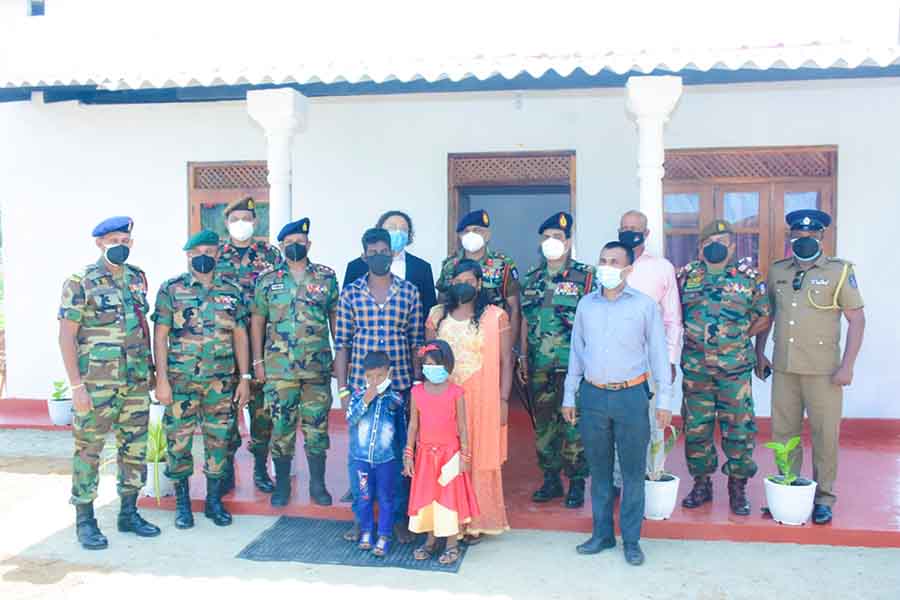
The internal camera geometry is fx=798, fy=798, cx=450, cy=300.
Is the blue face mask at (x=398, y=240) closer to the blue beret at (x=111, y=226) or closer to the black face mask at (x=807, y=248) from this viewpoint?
the blue beret at (x=111, y=226)

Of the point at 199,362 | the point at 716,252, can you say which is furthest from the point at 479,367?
the point at 199,362

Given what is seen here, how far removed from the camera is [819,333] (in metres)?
4.56

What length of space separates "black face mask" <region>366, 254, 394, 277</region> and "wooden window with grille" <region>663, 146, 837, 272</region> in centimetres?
328

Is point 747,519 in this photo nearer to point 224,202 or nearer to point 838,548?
point 838,548

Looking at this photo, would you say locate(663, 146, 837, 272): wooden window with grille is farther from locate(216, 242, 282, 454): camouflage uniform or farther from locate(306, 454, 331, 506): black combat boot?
locate(306, 454, 331, 506): black combat boot

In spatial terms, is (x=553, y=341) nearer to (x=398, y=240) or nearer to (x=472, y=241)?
(x=472, y=241)

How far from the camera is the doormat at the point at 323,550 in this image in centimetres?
424

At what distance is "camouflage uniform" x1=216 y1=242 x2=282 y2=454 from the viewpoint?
16.9 feet

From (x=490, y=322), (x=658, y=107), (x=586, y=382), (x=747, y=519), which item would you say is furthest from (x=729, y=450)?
(x=658, y=107)

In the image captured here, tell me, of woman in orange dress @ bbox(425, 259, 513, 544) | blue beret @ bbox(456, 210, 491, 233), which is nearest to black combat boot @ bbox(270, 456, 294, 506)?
woman in orange dress @ bbox(425, 259, 513, 544)

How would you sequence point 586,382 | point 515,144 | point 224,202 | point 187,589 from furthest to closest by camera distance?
point 224,202 < point 515,144 < point 586,382 < point 187,589

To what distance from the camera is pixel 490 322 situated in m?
4.39

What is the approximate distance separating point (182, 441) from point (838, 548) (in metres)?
3.80

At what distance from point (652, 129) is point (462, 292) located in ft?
6.34
